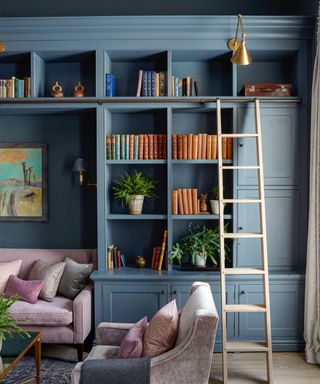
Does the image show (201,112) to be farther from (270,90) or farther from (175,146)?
(270,90)

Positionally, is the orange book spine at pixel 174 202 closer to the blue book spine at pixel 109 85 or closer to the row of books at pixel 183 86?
the row of books at pixel 183 86

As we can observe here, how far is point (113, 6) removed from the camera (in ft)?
16.5

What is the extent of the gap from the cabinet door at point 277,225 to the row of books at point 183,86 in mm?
1128

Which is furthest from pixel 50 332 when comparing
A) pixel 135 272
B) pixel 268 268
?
pixel 268 268

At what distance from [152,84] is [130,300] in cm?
207

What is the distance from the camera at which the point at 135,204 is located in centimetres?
469

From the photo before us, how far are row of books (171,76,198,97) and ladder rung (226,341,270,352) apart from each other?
7.74 ft

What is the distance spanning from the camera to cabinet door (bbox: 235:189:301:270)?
461 centimetres

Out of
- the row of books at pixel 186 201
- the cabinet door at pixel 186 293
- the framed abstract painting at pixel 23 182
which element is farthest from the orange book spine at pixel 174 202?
the framed abstract painting at pixel 23 182

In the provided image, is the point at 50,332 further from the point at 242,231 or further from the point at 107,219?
the point at 242,231

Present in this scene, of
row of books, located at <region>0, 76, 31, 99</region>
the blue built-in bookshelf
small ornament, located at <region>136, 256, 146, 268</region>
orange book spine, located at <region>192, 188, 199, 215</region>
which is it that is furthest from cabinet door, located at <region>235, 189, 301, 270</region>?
row of books, located at <region>0, 76, 31, 99</region>

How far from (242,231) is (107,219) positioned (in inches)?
52.1

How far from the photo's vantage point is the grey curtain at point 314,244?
166 inches

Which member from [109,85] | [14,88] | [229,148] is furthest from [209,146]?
[14,88]
